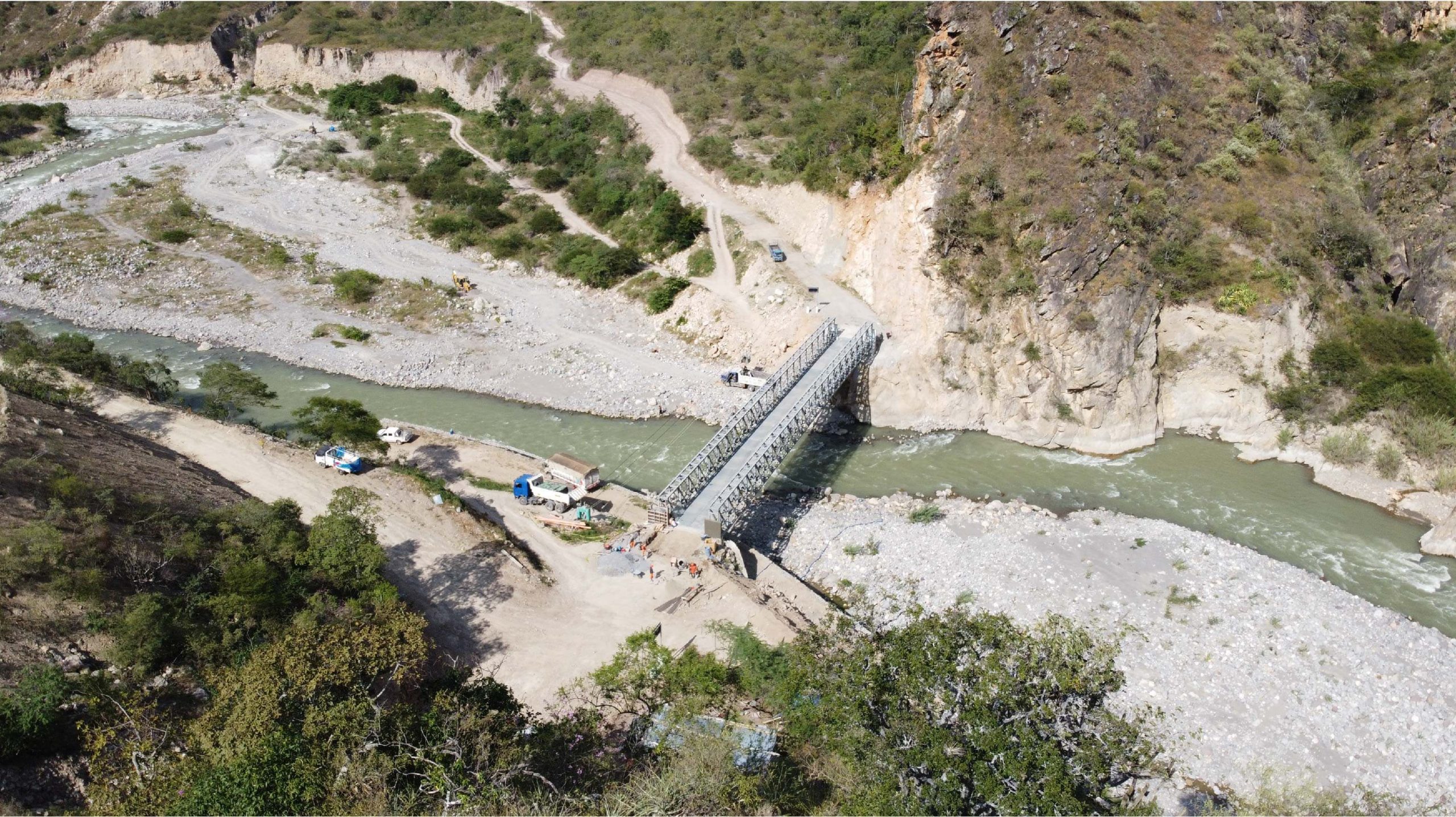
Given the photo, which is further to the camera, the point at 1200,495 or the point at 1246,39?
the point at 1246,39

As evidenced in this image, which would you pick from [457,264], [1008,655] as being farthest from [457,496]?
[457,264]

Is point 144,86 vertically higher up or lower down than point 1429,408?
lower down

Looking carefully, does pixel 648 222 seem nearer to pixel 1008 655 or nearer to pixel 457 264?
pixel 457 264

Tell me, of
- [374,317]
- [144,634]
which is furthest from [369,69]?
[144,634]

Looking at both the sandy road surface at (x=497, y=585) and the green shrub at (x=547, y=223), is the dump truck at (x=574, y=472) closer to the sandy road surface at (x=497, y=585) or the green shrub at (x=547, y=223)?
the sandy road surface at (x=497, y=585)

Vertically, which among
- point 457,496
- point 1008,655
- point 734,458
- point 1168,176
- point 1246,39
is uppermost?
point 1246,39

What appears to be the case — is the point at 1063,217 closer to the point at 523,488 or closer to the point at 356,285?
the point at 523,488

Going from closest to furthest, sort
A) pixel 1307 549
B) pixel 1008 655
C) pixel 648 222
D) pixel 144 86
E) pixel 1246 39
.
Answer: pixel 1008 655
pixel 1307 549
pixel 1246 39
pixel 648 222
pixel 144 86
